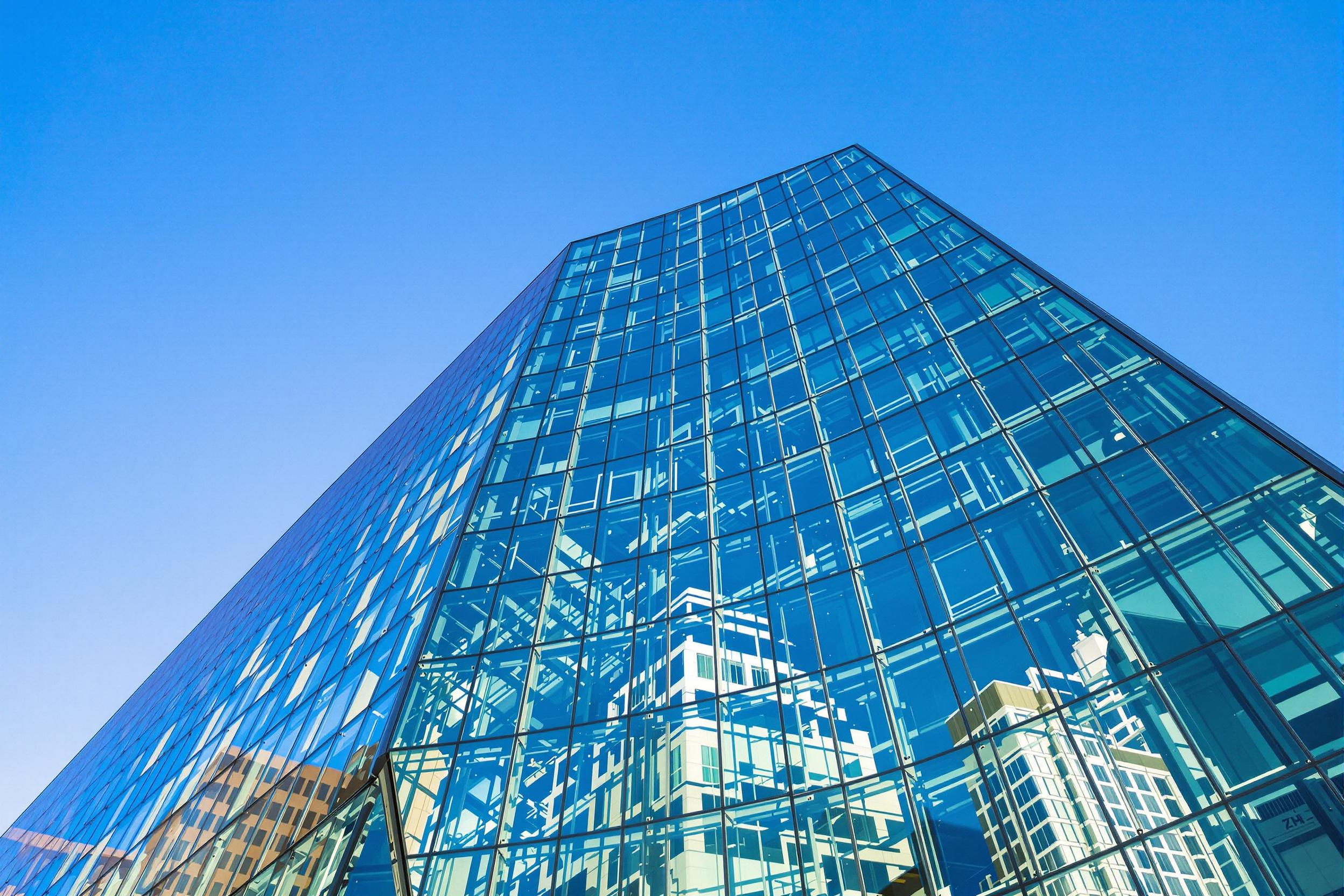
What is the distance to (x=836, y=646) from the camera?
1828 cm

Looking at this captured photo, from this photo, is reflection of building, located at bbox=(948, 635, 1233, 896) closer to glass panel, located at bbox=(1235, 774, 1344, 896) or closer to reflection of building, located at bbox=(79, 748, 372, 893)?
glass panel, located at bbox=(1235, 774, 1344, 896)

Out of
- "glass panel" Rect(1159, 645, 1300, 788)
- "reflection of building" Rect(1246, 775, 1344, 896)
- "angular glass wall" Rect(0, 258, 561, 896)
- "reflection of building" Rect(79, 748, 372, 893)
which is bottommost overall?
"reflection of building" Rect(1246, 775, 1344, 896)

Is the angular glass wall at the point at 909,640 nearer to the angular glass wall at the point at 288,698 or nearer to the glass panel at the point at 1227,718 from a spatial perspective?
the glass panel at the point at 1227,718

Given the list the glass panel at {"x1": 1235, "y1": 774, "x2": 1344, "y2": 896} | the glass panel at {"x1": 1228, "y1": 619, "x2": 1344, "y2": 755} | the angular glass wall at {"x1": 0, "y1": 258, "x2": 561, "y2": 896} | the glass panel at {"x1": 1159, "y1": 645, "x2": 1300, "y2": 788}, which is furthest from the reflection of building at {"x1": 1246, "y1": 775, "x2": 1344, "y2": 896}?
the angular glass wall at {"x1": 0, "y1": 258, "x2": 561, "y2": 896}

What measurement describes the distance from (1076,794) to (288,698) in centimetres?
2319

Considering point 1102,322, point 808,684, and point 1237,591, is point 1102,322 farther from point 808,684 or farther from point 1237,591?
point 808,684

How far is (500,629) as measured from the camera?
21.6 metres

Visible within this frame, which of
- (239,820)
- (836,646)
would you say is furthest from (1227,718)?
(239,820)

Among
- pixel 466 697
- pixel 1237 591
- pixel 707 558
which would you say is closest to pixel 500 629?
pixel 466 697

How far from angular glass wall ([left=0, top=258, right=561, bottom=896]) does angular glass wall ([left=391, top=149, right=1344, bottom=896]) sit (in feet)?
8.59

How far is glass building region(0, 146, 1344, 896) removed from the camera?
44.8ft

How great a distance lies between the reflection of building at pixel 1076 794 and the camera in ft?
40.9

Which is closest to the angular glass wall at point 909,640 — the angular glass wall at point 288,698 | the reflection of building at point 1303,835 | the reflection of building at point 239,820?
the reflection of building at point 1303,835

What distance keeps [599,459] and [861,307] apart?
Result: 404 inches
